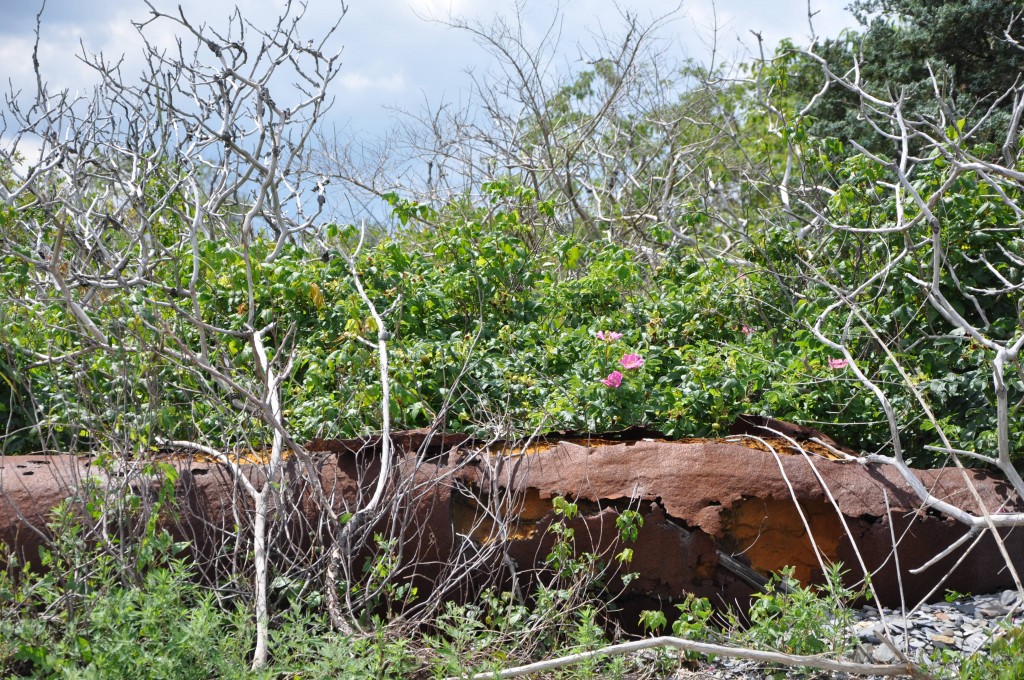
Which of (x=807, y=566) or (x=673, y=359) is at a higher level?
(x=673, y=359)

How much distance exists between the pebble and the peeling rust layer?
0.13 metres

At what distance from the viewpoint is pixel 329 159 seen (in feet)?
34.0

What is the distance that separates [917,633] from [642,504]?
→ 1087 millimetres

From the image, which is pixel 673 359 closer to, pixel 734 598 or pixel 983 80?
pixel 734 598

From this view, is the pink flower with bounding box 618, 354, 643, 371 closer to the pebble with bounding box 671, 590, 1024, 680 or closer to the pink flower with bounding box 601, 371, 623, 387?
the pink flower with bounding box 601, 371, 623, 387

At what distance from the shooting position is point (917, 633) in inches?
138

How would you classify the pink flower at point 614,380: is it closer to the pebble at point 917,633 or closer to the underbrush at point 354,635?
the underbrush at point 354,635

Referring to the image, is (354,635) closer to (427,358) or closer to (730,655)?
(730,655)

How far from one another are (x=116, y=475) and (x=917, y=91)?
10867 millimetres

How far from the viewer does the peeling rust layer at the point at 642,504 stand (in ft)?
11.9

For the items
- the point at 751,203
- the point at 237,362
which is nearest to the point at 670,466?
the point at 237,362

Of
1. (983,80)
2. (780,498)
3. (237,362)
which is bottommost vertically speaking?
(780,498)

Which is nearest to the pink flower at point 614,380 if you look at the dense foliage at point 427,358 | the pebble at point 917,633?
the dense foliage at point 427,358

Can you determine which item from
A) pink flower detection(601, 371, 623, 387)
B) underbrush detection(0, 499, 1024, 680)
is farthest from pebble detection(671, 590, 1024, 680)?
pink flower detection(601, 371, 623, 387)
